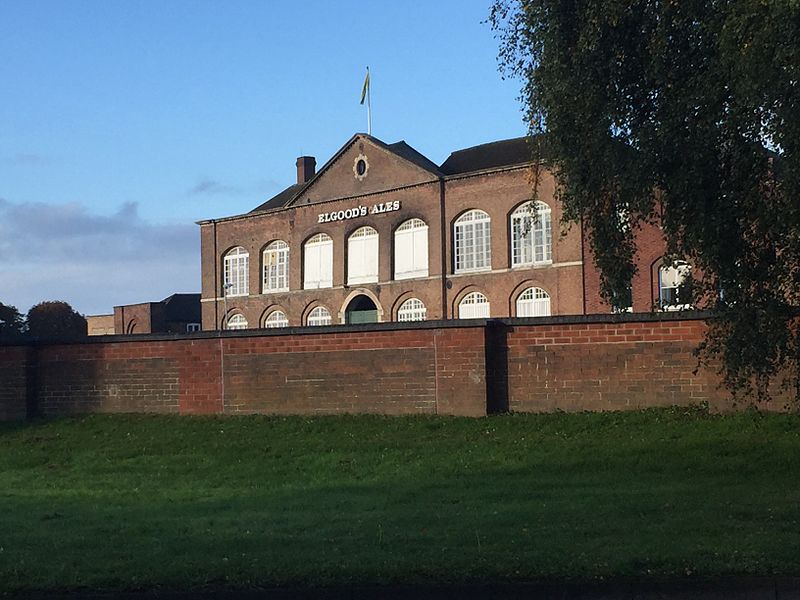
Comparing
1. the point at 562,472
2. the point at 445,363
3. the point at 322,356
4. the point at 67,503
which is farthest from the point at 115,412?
the point at 562,472

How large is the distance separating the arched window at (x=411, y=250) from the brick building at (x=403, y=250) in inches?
2.4

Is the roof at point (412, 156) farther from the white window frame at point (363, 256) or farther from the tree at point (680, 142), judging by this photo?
the tree at point (680, 142)

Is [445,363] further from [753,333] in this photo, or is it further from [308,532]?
[308,532]

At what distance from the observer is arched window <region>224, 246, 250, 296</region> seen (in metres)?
63.8

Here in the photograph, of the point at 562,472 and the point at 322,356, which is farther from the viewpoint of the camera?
the point at 322,356

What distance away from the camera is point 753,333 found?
13.3m

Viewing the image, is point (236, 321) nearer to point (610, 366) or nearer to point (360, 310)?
point (360, 310)

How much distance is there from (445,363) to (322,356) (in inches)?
111

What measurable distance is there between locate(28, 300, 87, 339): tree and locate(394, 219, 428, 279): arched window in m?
42.9

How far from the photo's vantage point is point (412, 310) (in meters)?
55.6

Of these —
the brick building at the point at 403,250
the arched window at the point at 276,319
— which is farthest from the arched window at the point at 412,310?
the arched window at the point at 276,319

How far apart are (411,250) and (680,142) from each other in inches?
1711

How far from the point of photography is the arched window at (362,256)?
5725 cm

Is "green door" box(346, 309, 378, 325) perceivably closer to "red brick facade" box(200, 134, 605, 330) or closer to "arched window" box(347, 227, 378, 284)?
"red brick facade" box(200, 134, 605, 330)
